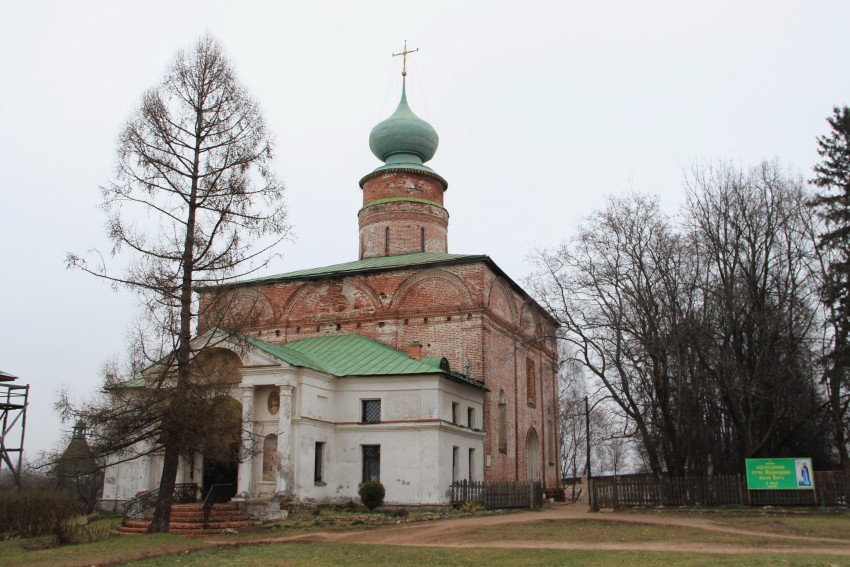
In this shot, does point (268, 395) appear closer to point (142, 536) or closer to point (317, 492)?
point (317, 492)

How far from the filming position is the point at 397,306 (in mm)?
26531

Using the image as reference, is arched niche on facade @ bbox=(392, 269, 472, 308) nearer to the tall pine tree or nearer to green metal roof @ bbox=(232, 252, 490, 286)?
green metal roof @ bbox=(232, 252, 490, 286)

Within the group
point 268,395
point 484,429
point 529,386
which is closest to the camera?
point 268,395

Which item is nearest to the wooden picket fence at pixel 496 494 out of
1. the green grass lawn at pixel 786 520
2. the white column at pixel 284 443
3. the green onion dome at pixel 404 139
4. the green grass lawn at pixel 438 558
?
the green grass lawn at pixel 786 520

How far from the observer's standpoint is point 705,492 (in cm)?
2161

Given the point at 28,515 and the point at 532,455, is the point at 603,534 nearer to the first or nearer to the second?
the point at 28,515

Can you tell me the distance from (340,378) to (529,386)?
992 centimetres

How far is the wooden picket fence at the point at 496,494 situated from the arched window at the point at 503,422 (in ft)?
9.90

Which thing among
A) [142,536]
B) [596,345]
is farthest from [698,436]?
[142,536]

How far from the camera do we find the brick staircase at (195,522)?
1691 cm

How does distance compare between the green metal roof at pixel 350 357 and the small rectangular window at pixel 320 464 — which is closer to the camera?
A: the small rectangular window at pixel 320 464

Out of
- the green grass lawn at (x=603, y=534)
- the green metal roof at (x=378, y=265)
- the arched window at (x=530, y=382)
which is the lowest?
the green grass lawn at (x=603, y=534)

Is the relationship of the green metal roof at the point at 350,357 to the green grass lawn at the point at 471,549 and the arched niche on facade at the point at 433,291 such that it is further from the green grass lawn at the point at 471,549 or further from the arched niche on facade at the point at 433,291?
the green grass lawn at the point at 471,549

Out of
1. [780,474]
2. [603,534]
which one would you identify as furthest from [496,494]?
[780,474]
